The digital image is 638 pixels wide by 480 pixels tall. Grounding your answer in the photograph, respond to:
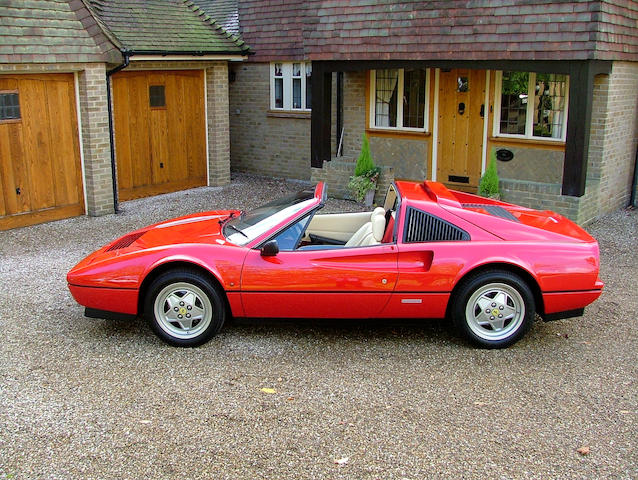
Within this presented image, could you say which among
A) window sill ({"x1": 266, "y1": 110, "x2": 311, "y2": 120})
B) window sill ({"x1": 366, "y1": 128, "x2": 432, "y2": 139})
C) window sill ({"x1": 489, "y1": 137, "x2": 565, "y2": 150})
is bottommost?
window sill ({"x1": 489, "y1": 137, "x2": 565, "y2": 150})

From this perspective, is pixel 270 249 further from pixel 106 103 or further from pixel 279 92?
pixel 279 92

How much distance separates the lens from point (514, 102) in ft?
42.1

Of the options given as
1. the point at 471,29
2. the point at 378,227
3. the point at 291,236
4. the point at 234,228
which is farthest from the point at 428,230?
the point at 471,29

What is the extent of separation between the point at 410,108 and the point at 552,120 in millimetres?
2789

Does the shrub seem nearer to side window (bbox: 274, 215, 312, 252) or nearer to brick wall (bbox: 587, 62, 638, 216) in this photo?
brick wall (bbox: 587, 62, 638, 216)

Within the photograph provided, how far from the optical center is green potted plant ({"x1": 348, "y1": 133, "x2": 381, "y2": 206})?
13039 mm

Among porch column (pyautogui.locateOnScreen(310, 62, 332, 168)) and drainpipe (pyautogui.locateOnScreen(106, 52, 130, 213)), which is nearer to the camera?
drainpipe (pyautogui.locateOnScreen(106, 52, 130, 213))

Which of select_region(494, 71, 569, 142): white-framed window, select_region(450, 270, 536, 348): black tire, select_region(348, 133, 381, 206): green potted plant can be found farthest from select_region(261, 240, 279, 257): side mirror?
select_region(494, 71, 569, 142): white-framed window

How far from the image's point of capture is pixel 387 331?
664 centimetres

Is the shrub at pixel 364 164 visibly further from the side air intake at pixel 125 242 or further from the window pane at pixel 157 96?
the side air intake at pixel 125 242

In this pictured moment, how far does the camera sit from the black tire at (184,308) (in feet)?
19.9

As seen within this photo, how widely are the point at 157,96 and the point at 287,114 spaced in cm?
335

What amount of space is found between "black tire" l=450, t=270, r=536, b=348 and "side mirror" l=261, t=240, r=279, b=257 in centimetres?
158

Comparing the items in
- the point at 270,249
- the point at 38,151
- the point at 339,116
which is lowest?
the point at 270,249
